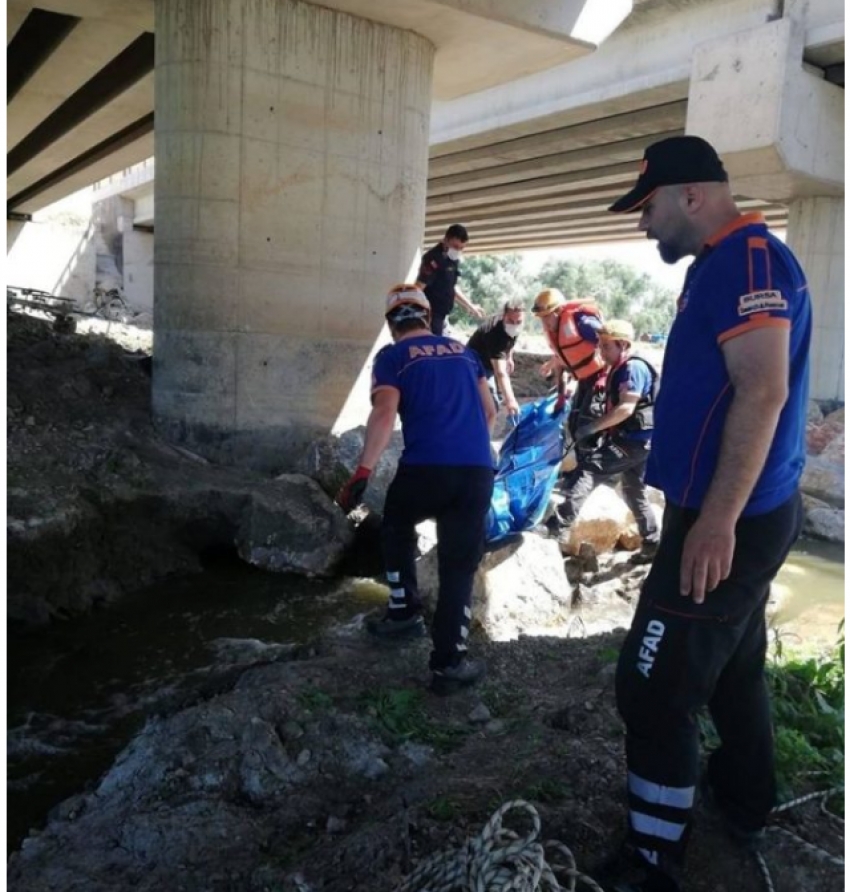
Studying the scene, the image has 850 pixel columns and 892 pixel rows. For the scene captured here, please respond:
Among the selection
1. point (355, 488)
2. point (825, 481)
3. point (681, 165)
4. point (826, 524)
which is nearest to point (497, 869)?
point (681, 165)

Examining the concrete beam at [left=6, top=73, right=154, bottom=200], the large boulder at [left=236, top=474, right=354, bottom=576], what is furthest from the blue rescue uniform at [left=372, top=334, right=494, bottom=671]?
the concrete beam at [left=6, top=73, right=154, bottom=200]

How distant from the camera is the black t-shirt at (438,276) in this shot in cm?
813

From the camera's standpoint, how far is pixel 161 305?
24.0ft

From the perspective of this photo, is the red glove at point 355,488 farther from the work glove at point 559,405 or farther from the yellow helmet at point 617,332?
the yellow helmet at point 617,332

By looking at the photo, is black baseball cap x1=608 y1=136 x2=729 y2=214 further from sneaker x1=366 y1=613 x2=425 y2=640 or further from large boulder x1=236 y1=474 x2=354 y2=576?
large boulder x1=236 y1=474 x2=354 y2=576

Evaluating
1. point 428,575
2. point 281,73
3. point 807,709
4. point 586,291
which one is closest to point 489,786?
point 807,709

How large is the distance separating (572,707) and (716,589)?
1404mm

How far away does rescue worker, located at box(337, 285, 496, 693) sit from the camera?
3.69m

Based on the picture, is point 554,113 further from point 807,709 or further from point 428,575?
point 807,709

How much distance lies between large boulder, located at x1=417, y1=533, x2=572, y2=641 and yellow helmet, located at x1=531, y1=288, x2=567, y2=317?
2.02 meters

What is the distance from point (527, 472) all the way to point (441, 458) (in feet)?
6.89

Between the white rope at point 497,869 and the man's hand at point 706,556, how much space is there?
2.54ft

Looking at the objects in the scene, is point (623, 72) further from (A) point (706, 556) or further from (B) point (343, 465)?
(A) point (706, 556)

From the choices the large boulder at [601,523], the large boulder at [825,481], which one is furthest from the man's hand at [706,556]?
the large boulder at [825,481]
